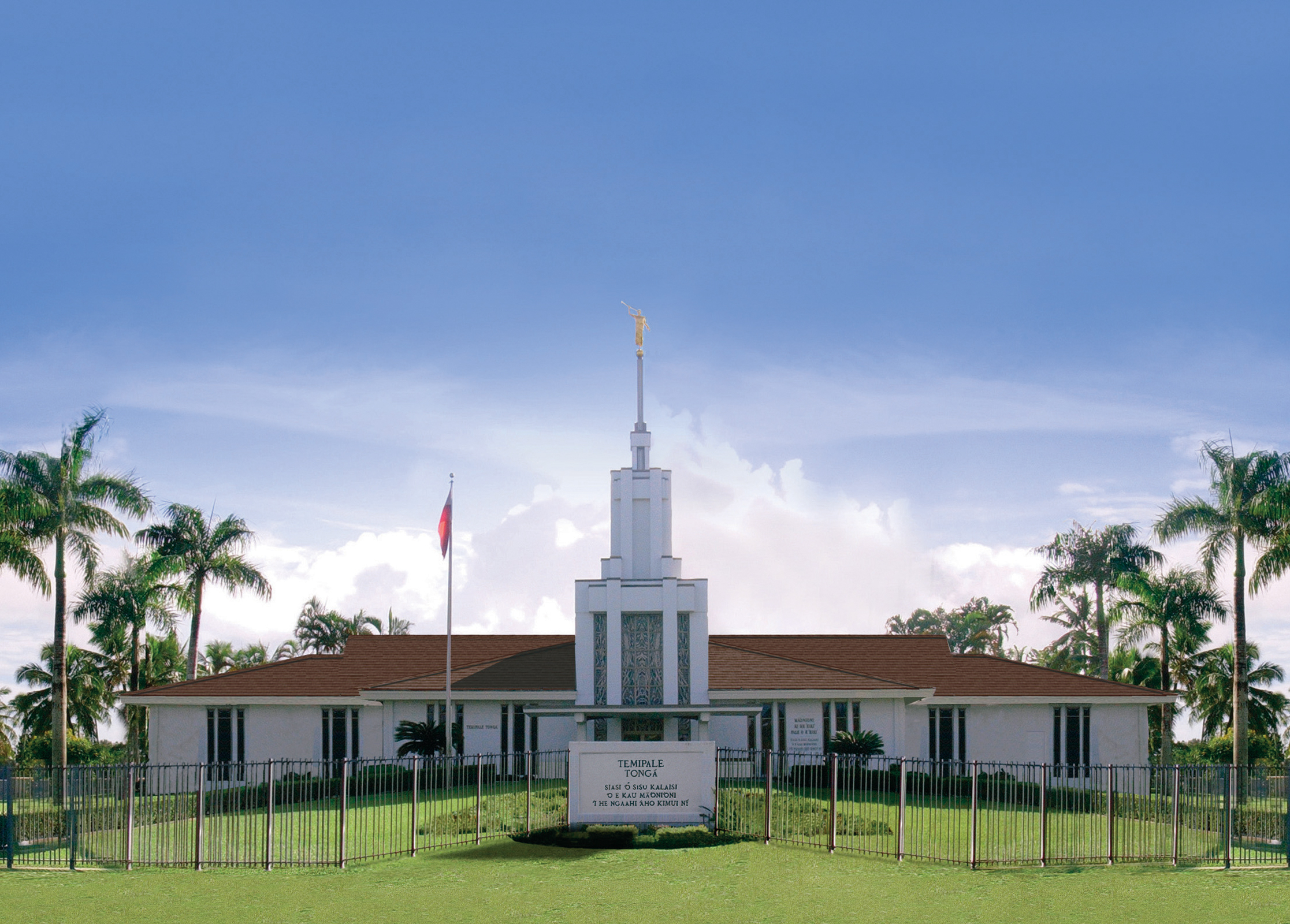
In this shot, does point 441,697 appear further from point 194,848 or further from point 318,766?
point 194,848

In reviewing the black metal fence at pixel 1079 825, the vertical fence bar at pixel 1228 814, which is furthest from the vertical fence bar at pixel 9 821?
the vertical fence bar at pixel 1228 814

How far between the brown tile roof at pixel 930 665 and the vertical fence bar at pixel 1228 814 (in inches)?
782

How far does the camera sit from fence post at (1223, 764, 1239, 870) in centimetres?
2398

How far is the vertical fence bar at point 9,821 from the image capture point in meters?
24.0

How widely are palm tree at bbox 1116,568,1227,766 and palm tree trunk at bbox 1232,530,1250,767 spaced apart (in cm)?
673

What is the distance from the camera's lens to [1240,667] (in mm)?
40750

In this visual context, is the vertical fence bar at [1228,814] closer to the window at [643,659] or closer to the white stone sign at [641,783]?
the white stone sign at [641,783]

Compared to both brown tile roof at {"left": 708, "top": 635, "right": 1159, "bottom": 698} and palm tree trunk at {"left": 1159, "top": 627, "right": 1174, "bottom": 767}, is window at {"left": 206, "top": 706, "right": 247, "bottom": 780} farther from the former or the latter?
palm tree trunk at {"left": 1159, "top": 627, "right": 1174, "bottom": 767}

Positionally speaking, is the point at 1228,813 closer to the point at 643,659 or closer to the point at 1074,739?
the point at 643,659

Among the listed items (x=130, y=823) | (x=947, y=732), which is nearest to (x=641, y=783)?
(x=130, y=823)

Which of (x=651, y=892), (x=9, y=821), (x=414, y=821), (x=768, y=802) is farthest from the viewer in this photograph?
(x=768, y=802)

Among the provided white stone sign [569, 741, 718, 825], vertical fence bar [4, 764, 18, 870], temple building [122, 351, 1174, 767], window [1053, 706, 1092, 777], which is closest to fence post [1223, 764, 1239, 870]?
white stone sign [569, 741, 718, 825]

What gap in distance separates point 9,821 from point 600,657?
20702 millimetres

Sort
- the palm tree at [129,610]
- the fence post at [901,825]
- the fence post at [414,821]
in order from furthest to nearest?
1. the palm tree at [129,610]
2. the fence post at [414,821]
3. the fence post at [901,825]
